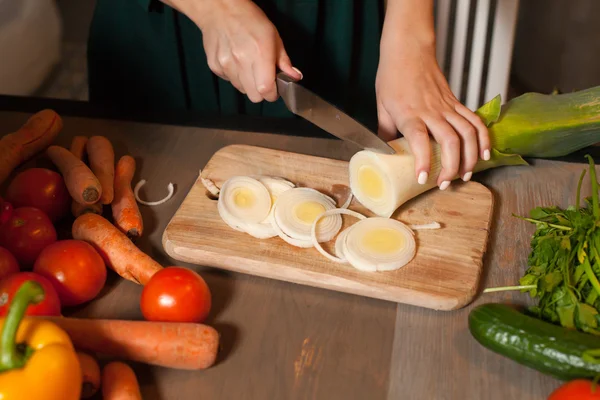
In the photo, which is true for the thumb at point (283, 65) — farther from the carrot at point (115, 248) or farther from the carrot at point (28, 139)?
the carrot at point (28, 139)

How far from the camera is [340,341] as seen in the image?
1.25m

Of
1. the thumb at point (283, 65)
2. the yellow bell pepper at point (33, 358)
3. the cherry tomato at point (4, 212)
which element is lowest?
the cherry tomato at point (4, 212)

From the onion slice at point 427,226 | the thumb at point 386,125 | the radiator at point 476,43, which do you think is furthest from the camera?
the radiator at point 476,43

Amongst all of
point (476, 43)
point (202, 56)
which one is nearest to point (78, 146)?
point (202, 56)

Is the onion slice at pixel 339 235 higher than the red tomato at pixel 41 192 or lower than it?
higher

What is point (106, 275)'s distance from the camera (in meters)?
1.38

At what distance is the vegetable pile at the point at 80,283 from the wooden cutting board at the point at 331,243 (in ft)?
0.38

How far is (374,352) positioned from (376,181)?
42 centimetres

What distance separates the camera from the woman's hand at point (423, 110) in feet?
4.70

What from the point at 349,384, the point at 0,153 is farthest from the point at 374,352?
the point at 0,153

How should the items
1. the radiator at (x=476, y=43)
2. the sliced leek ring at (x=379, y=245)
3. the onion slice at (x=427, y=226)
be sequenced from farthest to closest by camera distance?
the radiator at (x=476, y=43)
the onion slice at (x=427, y=226)
the sliced leek ring at (x=379, y=245)

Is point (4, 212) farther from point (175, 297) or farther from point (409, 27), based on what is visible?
point (409, 27)

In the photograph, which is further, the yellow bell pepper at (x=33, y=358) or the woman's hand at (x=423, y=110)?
the woman's hand at (x=423, y=110)

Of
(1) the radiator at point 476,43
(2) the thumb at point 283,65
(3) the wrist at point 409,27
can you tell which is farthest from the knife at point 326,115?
(1) the radiator at point 476,43
